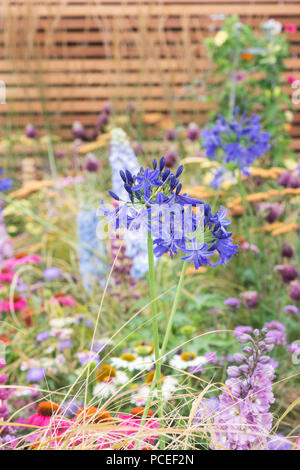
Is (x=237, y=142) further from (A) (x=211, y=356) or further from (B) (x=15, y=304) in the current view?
(B) (x=15, y=304)

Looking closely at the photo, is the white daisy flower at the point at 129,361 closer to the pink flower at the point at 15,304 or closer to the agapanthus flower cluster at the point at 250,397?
the agapanthus flower cluster at the point at 250,397

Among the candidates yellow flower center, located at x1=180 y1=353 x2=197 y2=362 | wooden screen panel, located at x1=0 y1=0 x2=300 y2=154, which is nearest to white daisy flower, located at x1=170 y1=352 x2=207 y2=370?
yellow flower center, located at x1=180 y1=353 x2=197 y2=362

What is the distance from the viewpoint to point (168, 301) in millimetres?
2018

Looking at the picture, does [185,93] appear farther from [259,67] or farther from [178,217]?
[178,217]

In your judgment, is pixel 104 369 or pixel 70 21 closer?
pixel 104 369

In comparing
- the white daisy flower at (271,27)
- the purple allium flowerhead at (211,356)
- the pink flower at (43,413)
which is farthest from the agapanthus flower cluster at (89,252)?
the white daisy flower at (271,27)

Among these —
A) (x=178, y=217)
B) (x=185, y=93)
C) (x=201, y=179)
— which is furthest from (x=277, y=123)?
(x=178, y=217)

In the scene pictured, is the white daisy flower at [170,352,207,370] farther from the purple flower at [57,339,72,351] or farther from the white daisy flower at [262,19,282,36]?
the white daisy flower at [262,19,282,36]

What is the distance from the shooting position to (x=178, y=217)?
899 millimetres

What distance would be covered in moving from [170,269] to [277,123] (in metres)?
1.55

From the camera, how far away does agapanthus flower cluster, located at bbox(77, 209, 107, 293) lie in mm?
2152

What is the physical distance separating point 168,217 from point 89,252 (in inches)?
51.4

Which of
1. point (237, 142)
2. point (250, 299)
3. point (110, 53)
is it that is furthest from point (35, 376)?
point (110, 53)

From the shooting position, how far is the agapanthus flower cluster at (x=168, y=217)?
875 mm
